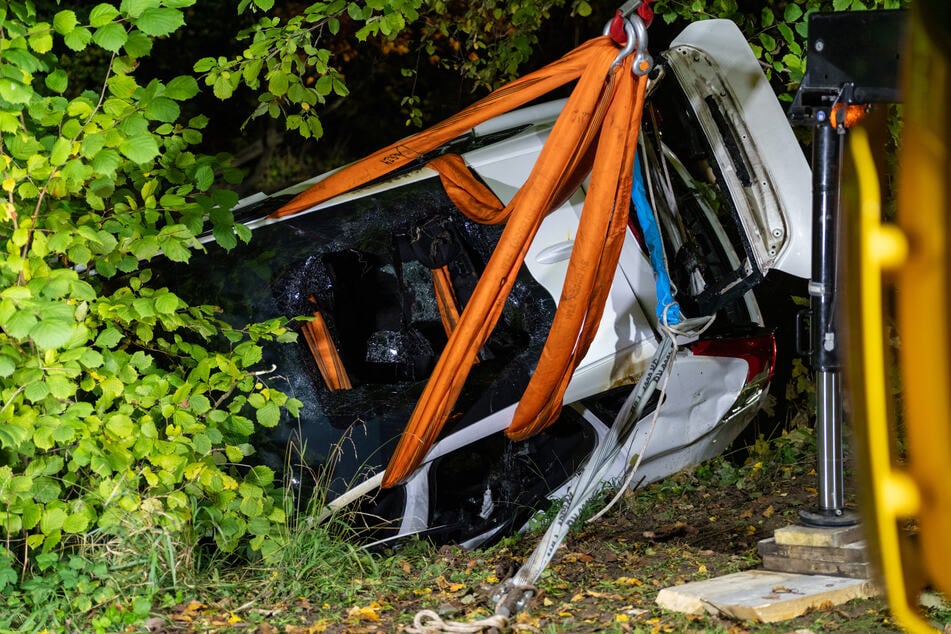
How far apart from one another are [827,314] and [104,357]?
8.00ft

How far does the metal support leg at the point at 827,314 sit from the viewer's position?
315cm

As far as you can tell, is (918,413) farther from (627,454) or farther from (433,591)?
(627,454)

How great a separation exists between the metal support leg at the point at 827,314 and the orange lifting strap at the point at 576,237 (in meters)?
0.67

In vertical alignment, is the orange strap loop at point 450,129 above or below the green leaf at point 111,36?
below

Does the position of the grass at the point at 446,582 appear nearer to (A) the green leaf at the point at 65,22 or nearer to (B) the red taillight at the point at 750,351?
(B) the red taillight at the point at 750,351

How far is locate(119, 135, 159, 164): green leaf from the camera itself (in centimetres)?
308

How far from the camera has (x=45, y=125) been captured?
3.25 metres

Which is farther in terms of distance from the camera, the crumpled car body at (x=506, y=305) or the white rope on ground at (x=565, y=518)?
the crumpled car body at (x=506, y=305)

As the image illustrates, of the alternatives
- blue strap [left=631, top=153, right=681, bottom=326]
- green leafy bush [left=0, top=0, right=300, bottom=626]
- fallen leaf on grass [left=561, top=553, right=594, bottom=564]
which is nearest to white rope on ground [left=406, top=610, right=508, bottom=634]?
green leafy bush [left=0, top=0, right=300, bottom=626]

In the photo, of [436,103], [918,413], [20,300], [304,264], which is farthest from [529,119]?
[436,103]

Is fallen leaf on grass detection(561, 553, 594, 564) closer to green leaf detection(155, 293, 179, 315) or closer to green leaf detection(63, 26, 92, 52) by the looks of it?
green leaf detection(155, 293, 179, 315)

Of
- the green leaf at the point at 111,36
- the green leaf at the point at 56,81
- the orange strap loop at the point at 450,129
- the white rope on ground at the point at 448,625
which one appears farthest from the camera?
the orange strap loop at the point at 450,129

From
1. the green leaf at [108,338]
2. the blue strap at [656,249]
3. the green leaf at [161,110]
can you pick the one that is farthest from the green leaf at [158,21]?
the blue strap at [656,249]

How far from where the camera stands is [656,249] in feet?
13.1
